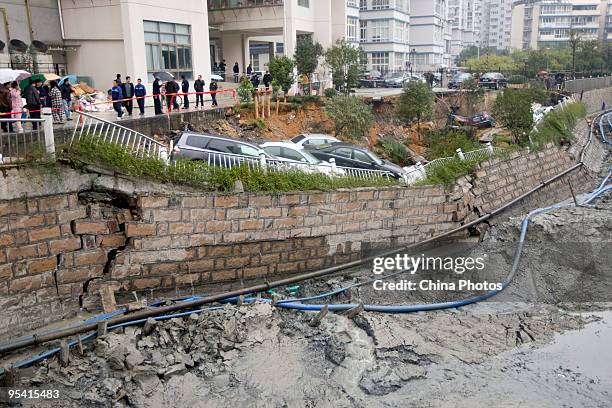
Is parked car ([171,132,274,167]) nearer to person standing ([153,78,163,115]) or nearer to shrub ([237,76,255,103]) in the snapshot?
person standing ([153,78,163,115])

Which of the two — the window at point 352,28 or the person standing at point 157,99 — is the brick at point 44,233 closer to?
the person standing at point 157,99

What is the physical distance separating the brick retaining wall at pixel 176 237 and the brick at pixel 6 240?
1cm

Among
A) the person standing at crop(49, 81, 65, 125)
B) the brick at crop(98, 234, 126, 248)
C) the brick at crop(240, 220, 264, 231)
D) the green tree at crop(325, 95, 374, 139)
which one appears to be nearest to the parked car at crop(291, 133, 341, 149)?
the green tree at crop(325, 95, 374, 139)

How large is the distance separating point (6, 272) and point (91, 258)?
1244 mm

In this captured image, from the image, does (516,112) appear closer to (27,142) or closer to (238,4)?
(238,4)

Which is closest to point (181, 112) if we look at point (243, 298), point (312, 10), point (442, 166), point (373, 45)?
point (442, 166)

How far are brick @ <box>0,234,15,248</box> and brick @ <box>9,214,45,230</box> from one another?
0.41 feet

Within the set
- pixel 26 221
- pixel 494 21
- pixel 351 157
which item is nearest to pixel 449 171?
pixel 351 157

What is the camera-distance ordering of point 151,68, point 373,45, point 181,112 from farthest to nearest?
point 373,45
point 151,68
point 181,112

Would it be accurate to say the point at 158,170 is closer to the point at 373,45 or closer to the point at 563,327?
the point at 563,327

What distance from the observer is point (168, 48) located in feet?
73.8

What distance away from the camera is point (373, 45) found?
5888 centimetres

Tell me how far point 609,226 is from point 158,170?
11.1m

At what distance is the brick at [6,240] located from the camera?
26.1 ft
